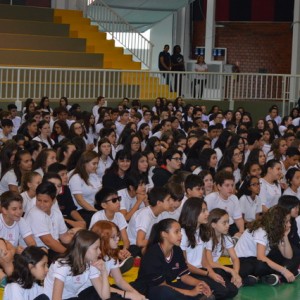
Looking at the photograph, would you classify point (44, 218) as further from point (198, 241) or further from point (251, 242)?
point (251, 242)

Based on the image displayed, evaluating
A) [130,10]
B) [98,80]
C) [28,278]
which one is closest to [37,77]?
[98,80]

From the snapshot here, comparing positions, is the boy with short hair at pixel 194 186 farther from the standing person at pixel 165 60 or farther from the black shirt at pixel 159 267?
the standing person at pixel 165 60

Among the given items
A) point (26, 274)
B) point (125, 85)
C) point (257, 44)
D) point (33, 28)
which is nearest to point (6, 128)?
point (125, 85)

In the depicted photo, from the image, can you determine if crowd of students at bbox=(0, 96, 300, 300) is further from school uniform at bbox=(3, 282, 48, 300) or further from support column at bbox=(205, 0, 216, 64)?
support column at bbox=(205, 0, 216, 64)

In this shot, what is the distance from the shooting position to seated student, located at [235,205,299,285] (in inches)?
345

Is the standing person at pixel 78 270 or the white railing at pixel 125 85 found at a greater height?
the white railing at pixel 125 85

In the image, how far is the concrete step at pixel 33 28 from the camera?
2142 cm

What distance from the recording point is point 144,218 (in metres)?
9.09

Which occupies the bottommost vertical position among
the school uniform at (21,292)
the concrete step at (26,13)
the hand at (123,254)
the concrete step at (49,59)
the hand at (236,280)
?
the hand at (236,280)

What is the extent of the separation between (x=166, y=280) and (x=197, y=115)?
9583 mm

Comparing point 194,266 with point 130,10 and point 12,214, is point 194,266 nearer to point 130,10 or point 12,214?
Answer: point 12,214

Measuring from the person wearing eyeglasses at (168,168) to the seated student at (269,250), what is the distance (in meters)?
2.16

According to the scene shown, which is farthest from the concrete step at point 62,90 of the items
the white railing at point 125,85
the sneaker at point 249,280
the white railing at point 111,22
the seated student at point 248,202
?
the sneaker at point 249,280

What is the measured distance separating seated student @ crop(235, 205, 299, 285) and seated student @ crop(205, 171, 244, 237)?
3.10 feet
